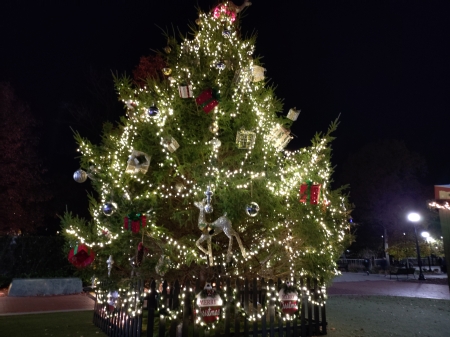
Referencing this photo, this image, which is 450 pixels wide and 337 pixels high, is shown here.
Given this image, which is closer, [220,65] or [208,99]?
[208,99]

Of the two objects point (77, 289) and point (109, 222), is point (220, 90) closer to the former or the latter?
point (109, 222)

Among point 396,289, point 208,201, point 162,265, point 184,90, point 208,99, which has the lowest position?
point 396,289

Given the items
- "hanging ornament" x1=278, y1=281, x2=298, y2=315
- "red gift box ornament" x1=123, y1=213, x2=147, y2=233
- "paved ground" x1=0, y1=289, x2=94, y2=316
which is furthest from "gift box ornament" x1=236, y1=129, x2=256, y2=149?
"paved ground" x1=0, y1=289, x2=94, y2=316

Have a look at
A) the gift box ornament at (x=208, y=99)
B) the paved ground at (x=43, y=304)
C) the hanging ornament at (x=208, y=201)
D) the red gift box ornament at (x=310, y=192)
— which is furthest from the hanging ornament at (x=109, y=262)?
the paved ground at (x=43, y=304)

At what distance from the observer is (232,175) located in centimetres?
704

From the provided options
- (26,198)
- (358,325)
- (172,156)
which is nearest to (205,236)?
(172,156)

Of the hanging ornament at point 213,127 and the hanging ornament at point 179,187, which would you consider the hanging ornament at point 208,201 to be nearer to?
the hanging ornament at point 179,187

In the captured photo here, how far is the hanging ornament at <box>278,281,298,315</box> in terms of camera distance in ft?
20.9

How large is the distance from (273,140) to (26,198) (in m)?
16.2

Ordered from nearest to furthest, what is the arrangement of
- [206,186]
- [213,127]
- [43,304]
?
[206,186] < [213,127] < [43,304]

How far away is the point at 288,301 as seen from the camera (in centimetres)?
637

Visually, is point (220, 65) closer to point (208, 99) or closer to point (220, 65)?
point (220, 65)

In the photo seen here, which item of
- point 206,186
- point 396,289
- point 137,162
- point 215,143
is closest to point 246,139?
point 215,143

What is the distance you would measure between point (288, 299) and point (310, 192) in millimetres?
2025
